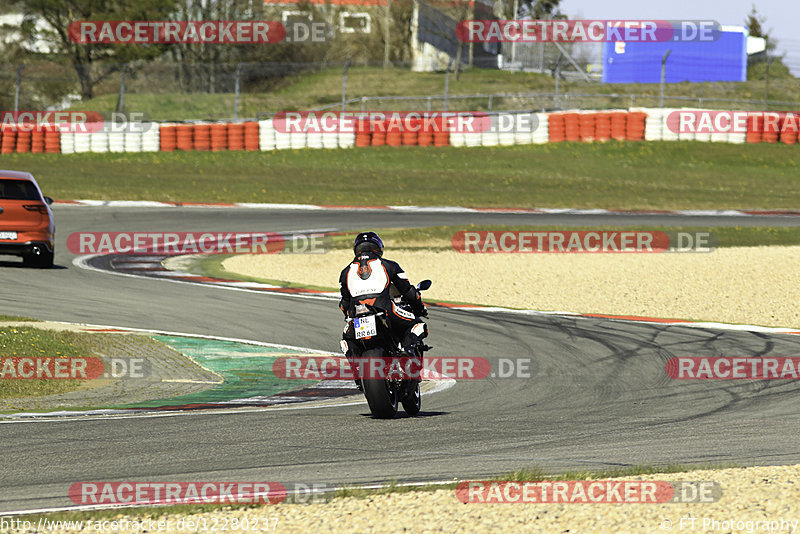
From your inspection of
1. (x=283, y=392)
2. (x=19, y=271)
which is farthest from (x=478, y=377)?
(x=19, y=271)

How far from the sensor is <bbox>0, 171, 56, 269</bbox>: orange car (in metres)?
16.5

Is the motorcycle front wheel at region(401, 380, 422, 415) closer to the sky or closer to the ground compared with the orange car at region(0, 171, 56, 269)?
closer to the ground

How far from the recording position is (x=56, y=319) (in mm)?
13086

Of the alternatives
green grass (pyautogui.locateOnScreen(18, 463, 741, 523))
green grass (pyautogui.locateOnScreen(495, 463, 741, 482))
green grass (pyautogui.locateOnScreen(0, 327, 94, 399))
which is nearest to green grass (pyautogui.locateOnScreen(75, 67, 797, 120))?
green grass (pyautogui.locateOnScreen(0, 327, 94, 399))

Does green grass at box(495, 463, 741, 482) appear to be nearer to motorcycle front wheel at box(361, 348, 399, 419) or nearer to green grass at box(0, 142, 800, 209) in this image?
motorcycle front wheel at box(361, 348, 399, 419)

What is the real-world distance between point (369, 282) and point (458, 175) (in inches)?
956

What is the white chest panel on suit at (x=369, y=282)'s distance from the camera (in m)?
8.49

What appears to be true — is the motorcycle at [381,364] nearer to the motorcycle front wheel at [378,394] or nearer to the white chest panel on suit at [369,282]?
the motorcycle front wheel at [378,394]

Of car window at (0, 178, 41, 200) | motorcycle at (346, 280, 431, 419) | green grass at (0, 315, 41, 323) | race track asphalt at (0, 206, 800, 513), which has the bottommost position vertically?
race track asphalt at (0, 206, 800, 513)

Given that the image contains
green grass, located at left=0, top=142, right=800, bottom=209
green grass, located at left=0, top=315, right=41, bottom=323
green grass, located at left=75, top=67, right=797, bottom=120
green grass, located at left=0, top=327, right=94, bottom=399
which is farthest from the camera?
green grass, located at left=75, top=67, right=797, bottom=120

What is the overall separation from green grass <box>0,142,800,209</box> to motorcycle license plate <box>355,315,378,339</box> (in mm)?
20584

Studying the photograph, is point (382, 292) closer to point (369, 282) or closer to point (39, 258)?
point (369, 282)

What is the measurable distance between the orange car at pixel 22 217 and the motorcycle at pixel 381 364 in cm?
975

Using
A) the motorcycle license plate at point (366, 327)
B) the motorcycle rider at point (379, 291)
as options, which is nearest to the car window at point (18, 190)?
the motorcycle rider at point (379, 291)
